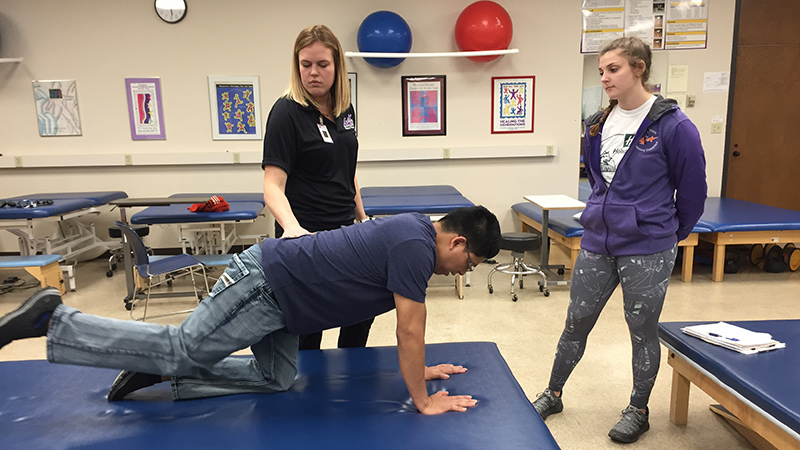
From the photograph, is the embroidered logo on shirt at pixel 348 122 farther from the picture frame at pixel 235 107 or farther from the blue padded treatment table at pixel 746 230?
the picture frame at pixel 235 107

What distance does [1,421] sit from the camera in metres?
1.40

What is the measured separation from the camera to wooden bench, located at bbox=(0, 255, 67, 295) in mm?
3533

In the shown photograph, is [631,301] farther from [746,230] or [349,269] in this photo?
[746,230]

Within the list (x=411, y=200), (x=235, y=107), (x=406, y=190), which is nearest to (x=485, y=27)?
(x=406, y=190)

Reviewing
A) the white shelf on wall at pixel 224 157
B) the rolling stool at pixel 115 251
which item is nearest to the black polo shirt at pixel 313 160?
the rolling stool at pixel 115 251

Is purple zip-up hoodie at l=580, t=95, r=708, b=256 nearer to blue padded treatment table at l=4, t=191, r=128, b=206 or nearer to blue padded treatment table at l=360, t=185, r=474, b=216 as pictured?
blue padded treatment table at l=360, t=185, r=474, b=216

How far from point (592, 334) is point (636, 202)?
144cm

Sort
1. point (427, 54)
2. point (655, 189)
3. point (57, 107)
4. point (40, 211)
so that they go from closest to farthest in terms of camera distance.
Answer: point (655, 189) → point (40, 211) → point (427, 54) → point (57, 107)

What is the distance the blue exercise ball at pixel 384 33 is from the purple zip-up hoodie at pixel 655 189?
316cm

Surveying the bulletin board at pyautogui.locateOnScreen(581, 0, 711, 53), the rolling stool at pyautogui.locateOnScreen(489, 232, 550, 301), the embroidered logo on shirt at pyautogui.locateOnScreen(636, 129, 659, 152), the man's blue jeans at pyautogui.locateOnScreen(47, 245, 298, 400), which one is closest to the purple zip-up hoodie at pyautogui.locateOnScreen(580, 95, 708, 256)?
the embroidered logo on shirt at pyautogui.locateOnScreen(636, 129, 659, 152)

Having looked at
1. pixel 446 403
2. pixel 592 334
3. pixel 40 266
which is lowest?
pixel 592 334

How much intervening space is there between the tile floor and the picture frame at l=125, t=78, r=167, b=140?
1.36 meters

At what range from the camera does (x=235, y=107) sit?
4852 mm

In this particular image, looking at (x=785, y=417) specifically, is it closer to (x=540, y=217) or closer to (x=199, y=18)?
(x=540, y=217)
